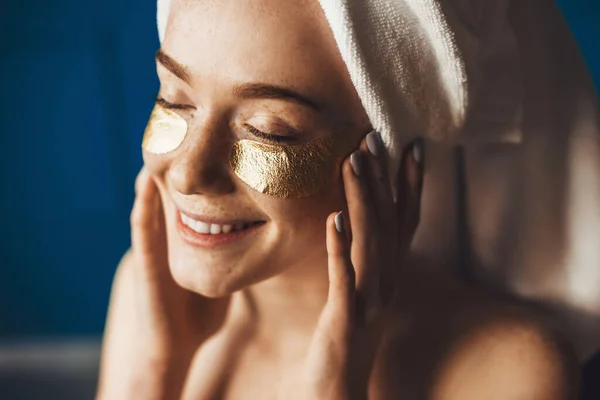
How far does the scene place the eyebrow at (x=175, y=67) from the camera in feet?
2.51

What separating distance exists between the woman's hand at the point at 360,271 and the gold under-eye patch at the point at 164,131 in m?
0.20

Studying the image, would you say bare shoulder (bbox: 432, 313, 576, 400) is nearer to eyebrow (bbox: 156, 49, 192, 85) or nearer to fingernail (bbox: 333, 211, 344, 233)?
fingernail (bbox: 333, 211, 344, 233)

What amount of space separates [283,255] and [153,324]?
0.31 m

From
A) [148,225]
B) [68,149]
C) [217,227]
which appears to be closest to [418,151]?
[217,227]

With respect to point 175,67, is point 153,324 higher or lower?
lower

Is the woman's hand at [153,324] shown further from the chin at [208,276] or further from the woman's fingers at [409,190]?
the woman's fingers at [409,190]

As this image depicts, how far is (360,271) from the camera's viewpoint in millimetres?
883

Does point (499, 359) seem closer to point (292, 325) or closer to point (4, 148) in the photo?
point (292, 325)

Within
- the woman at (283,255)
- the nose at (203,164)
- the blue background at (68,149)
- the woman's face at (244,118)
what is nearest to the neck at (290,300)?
the woman at (283,255)

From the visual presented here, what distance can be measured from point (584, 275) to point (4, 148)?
4.54 ft

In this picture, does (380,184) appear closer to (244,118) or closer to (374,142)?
(374,142)

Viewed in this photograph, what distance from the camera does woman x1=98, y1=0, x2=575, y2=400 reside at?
2.47 ft

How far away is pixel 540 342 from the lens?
0.91 m

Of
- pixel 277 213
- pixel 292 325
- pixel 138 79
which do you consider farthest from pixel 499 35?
pixel 138 79
